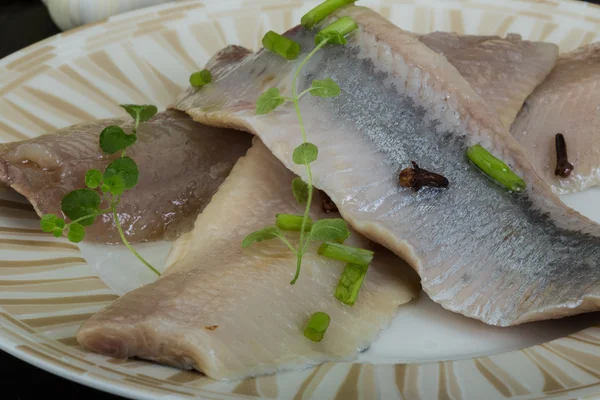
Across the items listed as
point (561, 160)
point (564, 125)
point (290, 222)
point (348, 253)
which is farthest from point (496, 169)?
point (564, 125)

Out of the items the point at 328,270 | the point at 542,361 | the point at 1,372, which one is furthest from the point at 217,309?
the point at 542,361

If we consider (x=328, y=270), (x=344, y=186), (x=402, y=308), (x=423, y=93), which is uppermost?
(x=423, y=93)

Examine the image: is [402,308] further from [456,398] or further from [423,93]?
[423,93]

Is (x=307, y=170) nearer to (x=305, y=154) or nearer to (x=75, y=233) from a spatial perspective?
(x=305, y=154)

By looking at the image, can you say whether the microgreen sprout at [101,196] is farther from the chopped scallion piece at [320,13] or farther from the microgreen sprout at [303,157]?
the chopped scallion piece at [320,13]

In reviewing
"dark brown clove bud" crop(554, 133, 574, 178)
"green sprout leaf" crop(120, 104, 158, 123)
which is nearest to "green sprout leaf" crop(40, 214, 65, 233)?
"green sprout leaf" crop(120, 104, 158, 123)

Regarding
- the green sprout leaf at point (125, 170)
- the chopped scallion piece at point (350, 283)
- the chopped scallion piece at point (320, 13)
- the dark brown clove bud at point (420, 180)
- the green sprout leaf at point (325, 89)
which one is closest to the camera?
the chopped scallion piece at point (350, 283)

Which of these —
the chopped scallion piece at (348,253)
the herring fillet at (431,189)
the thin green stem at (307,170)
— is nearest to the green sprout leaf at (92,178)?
the herring fillet at (431,189)
